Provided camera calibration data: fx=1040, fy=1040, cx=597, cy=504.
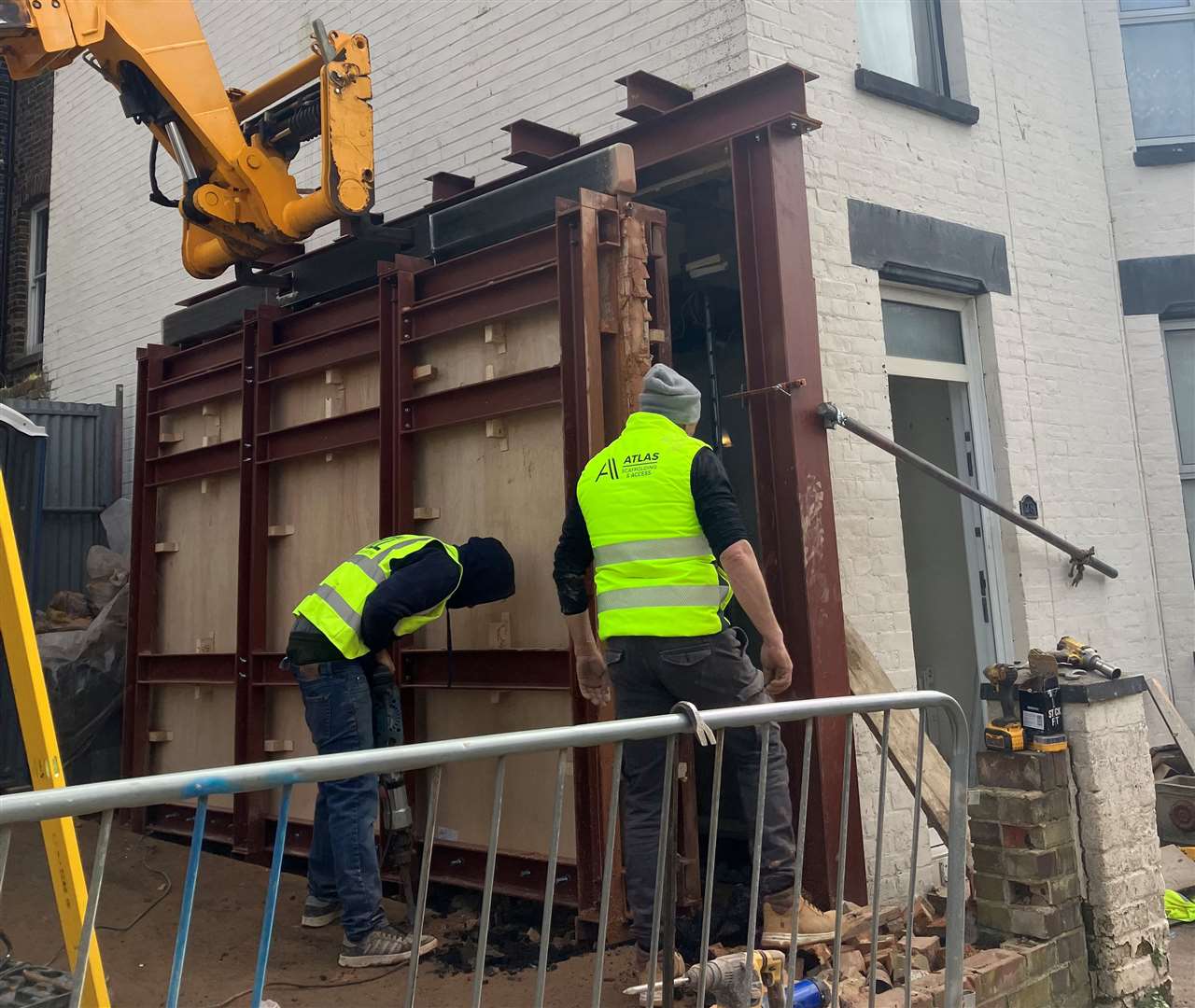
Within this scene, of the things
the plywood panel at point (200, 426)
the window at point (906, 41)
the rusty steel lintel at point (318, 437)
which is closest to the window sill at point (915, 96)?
the window at point (906, 41)

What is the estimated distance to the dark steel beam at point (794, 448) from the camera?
4672mm

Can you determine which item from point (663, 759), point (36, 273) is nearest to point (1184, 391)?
point (663, 759)

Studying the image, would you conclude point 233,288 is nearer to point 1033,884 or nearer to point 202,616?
point 202,616

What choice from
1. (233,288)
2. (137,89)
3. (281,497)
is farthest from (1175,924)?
(137,89)

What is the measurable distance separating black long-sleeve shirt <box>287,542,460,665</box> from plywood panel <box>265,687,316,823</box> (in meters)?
1.56

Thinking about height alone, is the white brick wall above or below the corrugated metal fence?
above

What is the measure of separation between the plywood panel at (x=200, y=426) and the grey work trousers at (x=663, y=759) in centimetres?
418

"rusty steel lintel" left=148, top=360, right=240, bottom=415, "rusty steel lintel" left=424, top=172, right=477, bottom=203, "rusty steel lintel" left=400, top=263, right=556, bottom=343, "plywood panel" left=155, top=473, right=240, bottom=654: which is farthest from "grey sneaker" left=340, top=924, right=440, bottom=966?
"rusty steel lintel" left=424, top=172, right=477, bottom=203

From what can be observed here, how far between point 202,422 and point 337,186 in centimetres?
224

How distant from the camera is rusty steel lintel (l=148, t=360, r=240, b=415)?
7039mm

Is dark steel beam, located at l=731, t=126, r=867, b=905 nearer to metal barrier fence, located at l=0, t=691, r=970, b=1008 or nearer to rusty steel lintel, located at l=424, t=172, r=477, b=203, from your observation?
metal barrier fence, located at l=0, t=691, r=970, b=1008

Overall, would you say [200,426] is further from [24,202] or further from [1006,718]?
[24,202]

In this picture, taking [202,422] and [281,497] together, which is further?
[202,422]

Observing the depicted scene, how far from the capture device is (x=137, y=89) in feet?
21.0
